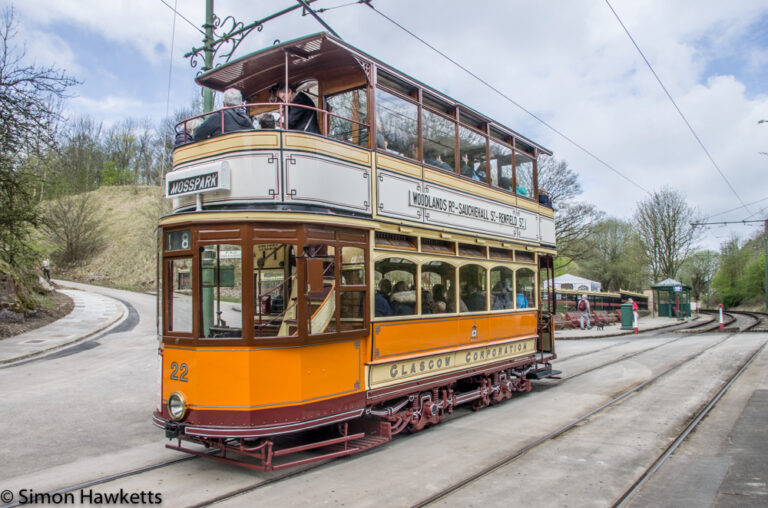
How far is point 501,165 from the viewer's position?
10336 millimetres

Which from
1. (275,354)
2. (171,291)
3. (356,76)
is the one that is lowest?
(275,354)

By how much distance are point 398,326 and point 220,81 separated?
4.24 metres

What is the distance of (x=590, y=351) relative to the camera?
1745 centimetres

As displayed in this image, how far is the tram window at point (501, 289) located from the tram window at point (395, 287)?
2498mm

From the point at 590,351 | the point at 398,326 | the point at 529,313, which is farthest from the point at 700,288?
the point at 398,326

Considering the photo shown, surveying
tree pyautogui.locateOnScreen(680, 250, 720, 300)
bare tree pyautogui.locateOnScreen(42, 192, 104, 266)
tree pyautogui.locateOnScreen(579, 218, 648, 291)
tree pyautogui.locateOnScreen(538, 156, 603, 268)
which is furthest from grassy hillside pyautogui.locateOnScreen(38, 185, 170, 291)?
tree pyautogui.locateOnScreen(680, 250, 720, 300)

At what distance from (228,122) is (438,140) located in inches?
134

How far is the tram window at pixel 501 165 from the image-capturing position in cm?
1005

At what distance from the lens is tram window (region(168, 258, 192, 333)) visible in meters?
5.92

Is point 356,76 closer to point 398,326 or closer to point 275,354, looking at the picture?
point 398,326

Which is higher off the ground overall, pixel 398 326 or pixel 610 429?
pixel 398 326

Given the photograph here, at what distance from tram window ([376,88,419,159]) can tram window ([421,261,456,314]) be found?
5.38 ft

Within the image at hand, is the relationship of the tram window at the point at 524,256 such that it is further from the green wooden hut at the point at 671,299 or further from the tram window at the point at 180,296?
the green wooden hut at the point at 671,299

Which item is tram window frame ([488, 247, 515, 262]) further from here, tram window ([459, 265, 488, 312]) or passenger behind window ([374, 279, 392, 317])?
passenger behind window ([374, 279, 392, 317])
